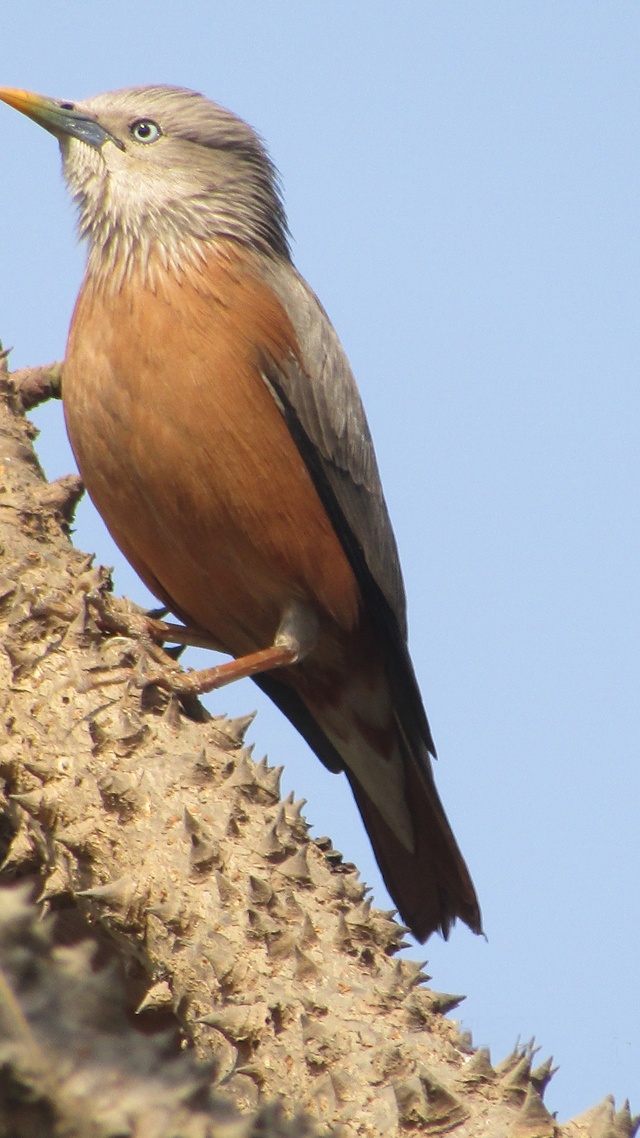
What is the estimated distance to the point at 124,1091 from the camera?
100 centimetres

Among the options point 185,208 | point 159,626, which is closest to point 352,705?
point 159,626

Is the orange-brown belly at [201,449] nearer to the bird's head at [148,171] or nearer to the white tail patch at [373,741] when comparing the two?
the bird's head at [148,171]

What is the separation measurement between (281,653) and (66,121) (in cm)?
264

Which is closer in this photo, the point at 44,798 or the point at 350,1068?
the point at 350,1068

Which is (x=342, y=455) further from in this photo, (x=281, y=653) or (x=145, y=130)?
(x=145, y=130)

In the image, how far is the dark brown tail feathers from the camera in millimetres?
5375

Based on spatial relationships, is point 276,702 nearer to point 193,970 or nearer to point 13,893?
point 193,970

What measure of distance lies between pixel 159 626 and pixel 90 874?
205 centimetres

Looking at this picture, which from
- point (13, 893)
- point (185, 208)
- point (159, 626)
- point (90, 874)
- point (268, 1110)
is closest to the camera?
point (13, 893)

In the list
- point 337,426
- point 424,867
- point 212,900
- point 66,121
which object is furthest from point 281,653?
point 66,121

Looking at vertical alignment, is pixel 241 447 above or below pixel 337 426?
below

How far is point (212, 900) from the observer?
3043 mm

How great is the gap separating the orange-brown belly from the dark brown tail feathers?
38.9 inches

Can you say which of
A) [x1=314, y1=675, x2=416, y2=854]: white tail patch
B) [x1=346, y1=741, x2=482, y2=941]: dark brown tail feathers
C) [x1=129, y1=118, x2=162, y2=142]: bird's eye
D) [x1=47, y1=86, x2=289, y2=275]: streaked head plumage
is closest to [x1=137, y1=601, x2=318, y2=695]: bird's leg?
[x1=314, y1=675, x2=416, y2=854]: white tail patch
